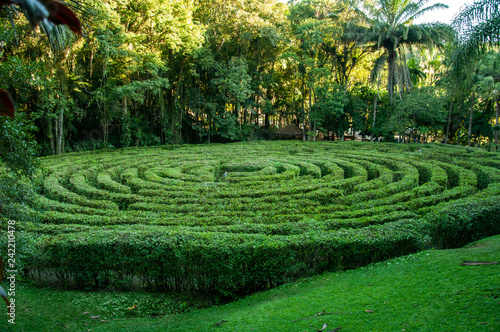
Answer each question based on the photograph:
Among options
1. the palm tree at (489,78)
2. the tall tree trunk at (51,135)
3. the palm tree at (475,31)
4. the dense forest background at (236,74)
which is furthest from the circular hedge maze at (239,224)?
the palm tree at (489,78)

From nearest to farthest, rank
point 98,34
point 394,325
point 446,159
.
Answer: point 394,325, point 446,159, point 98,34

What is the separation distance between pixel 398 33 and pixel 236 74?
14.3 m

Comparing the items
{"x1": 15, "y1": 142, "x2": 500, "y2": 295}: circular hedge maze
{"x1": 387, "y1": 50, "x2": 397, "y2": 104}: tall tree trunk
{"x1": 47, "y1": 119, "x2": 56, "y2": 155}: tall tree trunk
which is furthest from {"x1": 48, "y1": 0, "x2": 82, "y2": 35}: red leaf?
{"x1": 387, "y1": 50, "x2": 397, "y2": 104}: tall tree trunk

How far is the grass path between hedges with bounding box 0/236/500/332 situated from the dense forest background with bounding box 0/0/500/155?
1625 cm

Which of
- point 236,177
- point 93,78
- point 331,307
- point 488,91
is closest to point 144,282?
point 331,307

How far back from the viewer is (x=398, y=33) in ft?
92.2

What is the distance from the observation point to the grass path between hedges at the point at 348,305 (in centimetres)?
412

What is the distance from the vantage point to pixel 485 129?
30.4m

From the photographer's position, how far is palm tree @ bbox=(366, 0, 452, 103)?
27.3m

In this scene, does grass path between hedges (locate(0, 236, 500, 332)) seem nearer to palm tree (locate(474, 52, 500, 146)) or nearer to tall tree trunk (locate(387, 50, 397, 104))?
palm tree (locate(474, 52, 500, 146))

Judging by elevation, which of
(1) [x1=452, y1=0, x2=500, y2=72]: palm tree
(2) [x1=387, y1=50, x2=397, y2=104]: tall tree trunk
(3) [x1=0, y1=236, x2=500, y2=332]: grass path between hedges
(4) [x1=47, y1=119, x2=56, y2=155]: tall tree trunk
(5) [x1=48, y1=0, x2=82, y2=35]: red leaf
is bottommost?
(3) [x1=0, y1=236, x2=500, y2=332]: grass path between hedges

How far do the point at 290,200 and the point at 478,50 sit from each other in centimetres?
769

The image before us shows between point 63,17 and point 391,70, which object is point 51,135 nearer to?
point 63,17

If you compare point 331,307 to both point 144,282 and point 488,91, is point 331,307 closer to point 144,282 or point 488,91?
point 144,282
